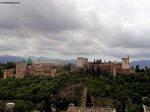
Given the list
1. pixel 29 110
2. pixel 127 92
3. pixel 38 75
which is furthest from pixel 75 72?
pixel 29 110

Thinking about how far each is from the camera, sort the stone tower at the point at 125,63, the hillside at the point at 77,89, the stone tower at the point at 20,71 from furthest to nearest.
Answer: the stone tower at the point at 125,63, the stone tower at the point at 20,71, the hillside at the point at 77,89

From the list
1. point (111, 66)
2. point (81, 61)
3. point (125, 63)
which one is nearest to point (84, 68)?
point (81, 61)

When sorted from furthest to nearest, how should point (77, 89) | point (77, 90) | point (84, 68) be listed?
point (84, 68) < point (77, 89) < point (77, 90)

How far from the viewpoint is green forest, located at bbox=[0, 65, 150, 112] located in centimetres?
4719

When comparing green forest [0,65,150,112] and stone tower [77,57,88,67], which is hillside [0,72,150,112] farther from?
stone tower [77,57,88,67]

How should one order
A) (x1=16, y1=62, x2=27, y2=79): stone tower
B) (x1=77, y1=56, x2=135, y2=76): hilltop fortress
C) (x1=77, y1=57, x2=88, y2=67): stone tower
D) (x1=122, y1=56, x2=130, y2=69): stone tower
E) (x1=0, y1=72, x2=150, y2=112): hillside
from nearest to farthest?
1. (x1=0, y1=72, x2=150, y2=112): hillside
2. (x1=77, y1=56, x2=135, y2=76): hilltop fortress
3. (x1=16, y1=62, x2=27, y2=79): stone tower
4. (x1=122, y1=56, x2=130, y2=69): stone tower
5. (x1=77, y1=57, x2=88, y2=67): stone tower

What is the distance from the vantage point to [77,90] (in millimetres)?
46156

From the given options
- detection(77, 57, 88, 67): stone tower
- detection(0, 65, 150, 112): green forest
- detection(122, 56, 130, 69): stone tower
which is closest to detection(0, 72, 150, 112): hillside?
detection(0, 65, 150, 112): green forest

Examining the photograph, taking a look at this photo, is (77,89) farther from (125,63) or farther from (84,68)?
(125,63)

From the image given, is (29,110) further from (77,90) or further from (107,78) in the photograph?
(107,78)

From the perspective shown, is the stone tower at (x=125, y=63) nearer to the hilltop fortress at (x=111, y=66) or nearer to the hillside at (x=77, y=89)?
the hilltop fortress at (x=111, y=66)

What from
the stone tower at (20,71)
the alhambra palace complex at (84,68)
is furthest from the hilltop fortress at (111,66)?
the stone tower at (20,71)

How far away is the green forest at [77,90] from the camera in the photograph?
4719cm

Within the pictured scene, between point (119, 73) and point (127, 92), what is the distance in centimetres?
1301
